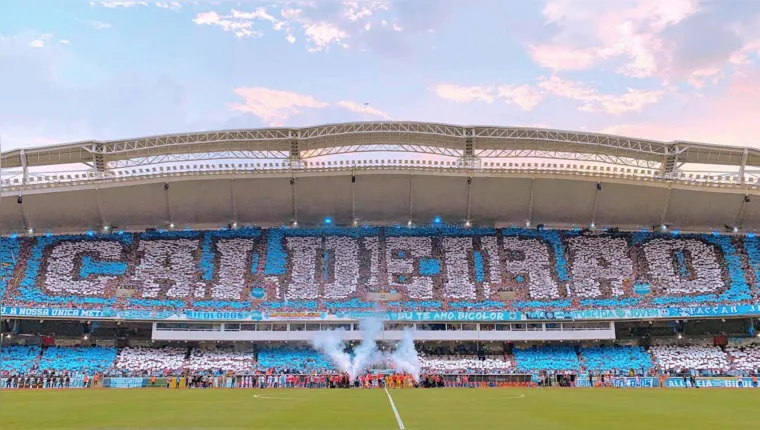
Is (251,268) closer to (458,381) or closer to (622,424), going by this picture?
(458,381)

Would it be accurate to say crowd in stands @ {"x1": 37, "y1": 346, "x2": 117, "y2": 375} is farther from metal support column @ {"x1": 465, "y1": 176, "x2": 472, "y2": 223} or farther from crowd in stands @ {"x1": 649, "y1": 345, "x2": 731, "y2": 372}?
crowd in stands @ {"x1": 649, "y1": 345, "x2": 731, "y2": 372}

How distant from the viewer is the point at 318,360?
154 ft

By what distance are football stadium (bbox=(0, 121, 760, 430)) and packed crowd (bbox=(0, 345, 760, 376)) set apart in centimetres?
22

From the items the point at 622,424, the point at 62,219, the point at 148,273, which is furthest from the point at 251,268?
the point at 622,424

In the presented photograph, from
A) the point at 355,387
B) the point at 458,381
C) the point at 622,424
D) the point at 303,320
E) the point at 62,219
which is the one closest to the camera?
the point at 622,424

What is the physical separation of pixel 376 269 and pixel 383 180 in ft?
26.2

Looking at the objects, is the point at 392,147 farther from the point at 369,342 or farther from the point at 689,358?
the point at 689,358

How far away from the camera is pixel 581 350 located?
49312 millimetres

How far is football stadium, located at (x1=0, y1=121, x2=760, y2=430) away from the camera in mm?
46031

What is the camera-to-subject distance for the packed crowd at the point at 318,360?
44469mm

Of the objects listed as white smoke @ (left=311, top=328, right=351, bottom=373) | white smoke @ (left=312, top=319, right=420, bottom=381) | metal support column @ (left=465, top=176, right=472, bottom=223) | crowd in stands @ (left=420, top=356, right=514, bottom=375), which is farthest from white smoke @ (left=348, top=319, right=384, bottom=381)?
metal support column @ (left=465, top=176, right=472, bottom=223)

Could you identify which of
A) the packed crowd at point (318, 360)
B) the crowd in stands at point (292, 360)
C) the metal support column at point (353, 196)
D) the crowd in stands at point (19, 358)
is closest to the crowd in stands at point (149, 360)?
the packed crowd at point (318, 360)

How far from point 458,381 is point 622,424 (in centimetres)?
2824

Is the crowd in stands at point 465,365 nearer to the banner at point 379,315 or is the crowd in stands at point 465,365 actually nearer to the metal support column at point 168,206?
the banner at point 379,315
